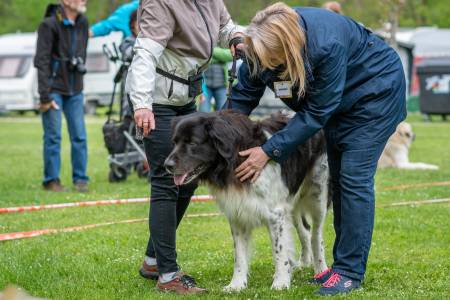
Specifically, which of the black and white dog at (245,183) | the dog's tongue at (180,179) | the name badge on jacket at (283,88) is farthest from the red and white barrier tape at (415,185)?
the dog's tongue at (180,179)

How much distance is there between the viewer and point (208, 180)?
4.86 meters

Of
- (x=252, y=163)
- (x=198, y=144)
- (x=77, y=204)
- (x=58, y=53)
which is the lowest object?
(x=77, y=204)

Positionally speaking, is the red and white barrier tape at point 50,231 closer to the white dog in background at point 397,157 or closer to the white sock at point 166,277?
the white sock at point 166,277

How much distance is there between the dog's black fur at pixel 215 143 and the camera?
15.2ft

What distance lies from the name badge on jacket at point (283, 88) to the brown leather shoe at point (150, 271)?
1.53 metres

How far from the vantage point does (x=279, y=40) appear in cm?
437

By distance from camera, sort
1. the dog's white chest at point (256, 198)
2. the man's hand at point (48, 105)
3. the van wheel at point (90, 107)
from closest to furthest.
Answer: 1. the dog's white chest at point (256, 198)
2. the man's hand at point (48, 105)
3. the van wheel at point (90, 107)

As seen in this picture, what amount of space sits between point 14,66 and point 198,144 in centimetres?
2784

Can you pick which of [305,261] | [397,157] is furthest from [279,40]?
[397,157]

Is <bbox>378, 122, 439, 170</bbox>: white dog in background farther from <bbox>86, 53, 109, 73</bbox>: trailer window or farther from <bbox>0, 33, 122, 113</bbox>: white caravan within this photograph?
<bbox>86, 53, 109, 73</bbox>: trailer window

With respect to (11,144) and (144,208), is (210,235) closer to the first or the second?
(144,208)

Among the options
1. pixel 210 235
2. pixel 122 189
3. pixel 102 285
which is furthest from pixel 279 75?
pixel 122 189

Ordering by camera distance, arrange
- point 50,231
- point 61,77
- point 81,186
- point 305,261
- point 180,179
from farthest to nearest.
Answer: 1. point 81,186
2. point 61,77
3. point 50,231
4. point 305,261
5. point 180,179

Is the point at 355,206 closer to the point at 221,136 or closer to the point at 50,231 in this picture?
the point at 221,136
